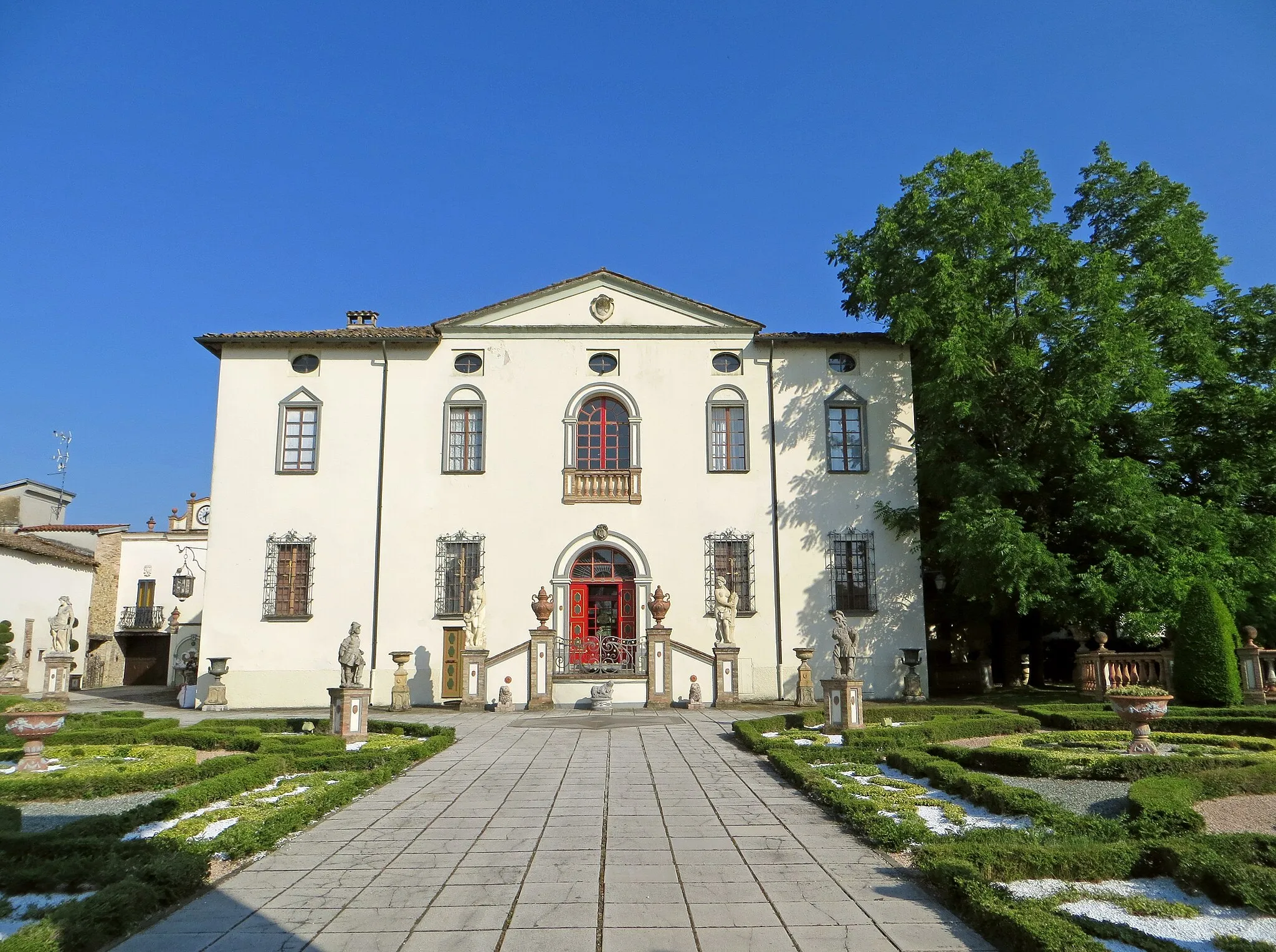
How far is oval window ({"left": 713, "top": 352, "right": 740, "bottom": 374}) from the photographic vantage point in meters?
25.5

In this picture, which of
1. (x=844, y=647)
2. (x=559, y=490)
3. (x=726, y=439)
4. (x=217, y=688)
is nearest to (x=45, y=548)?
(x=217, y=688)

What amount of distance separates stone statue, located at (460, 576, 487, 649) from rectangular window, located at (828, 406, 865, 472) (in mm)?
9891

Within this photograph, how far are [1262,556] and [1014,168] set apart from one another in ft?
35.7

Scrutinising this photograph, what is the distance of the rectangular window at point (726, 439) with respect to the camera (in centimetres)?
2497

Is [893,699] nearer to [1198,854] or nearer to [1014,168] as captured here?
[1014,168]

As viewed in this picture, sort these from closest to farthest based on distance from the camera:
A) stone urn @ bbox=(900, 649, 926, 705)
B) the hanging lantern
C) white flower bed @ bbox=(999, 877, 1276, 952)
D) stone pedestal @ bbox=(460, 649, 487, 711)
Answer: white flower bed @ bbox=(999, 877, 1276, 952), stone pedestal @ bbox=(460, 649, 487, 711), stone urn @ bbox=(900, 649, 926, 705), the hanging lantern

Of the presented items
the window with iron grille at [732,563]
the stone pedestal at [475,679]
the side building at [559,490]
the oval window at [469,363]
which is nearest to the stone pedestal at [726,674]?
the side building at [559,490]

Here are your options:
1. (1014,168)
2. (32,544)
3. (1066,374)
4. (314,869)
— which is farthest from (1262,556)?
(32,544)

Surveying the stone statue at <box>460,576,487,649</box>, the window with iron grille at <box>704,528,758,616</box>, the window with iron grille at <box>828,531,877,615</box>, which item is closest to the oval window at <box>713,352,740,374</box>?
the window with iron grille at <box>704,528,758,616</box>

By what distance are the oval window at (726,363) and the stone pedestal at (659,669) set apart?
778cm

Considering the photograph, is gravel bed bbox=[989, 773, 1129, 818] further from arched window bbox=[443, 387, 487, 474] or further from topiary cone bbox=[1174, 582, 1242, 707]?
arched window bbox=[443, 387, 487, 474]

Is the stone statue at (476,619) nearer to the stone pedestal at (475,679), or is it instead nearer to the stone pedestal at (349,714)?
the stone pedestal at (475,679)

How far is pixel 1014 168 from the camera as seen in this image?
914 inches

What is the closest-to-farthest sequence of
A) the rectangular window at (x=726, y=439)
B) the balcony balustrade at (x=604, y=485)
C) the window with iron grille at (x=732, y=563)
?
the window with iron grille at (x=732, y=563)
the balcony balustrade at (x=604, y=485)
the rectangular window at (x=726, y=439)
